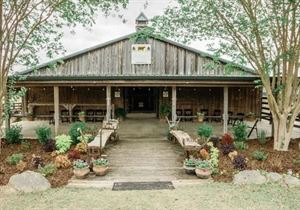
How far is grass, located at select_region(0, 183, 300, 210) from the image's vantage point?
8.41m

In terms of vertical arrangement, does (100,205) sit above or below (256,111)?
below

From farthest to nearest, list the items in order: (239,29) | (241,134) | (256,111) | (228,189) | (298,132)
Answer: (256,111) < (298,132) < (241,134) < (239,29) < (228,189)

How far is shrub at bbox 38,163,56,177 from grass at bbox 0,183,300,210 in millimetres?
945

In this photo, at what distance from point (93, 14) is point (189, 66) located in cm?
848

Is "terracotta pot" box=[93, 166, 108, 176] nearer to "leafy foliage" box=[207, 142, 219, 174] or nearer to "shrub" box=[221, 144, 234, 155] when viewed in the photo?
"leafy foliage" box=[207, 142, 219, 174]

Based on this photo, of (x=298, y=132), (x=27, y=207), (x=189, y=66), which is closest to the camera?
(x=27, y=207)

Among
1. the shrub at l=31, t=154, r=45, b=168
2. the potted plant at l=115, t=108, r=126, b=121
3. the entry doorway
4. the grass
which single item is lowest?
the grass

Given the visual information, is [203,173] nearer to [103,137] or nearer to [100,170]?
[100,170]

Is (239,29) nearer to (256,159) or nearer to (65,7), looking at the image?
(256,159)

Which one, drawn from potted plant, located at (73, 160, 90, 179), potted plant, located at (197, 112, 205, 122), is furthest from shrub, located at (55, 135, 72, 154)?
potted plant, located at (197, 112, 205, 122)

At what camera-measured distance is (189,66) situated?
19.8m

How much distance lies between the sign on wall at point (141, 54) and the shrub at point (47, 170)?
10.7 meters

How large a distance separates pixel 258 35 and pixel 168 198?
257 inches

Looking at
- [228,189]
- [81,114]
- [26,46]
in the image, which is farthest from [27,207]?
[81,114]
